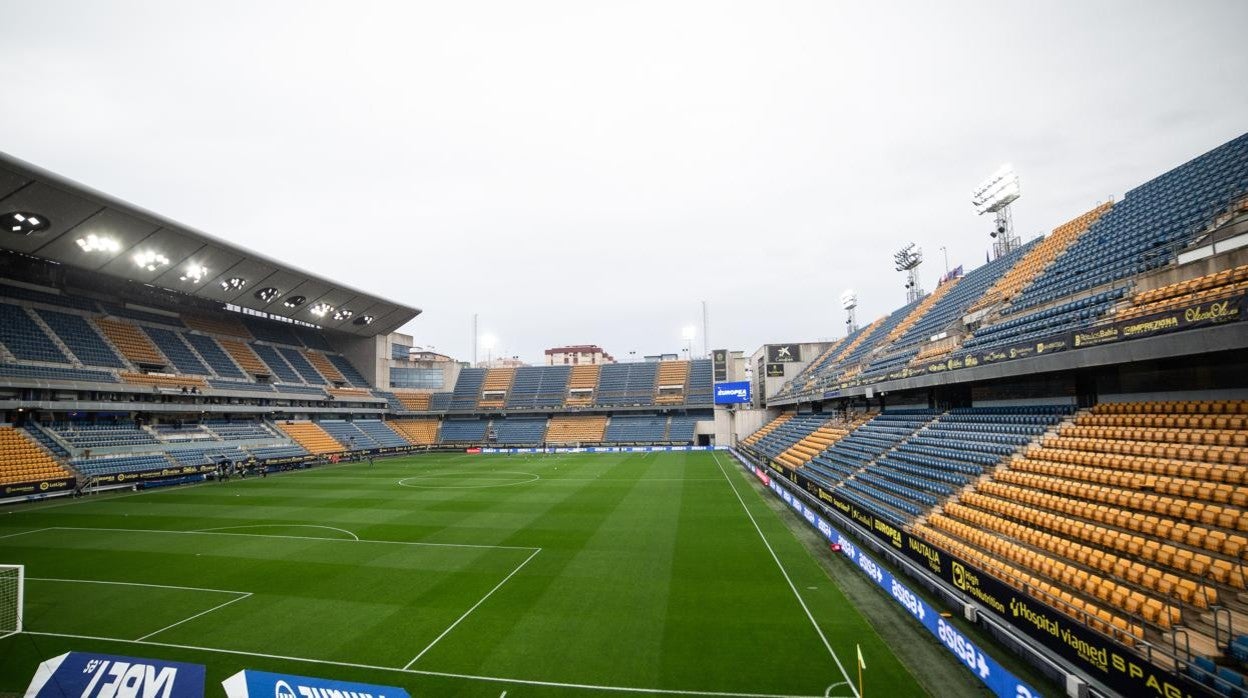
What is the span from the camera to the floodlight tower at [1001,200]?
96.3 ft

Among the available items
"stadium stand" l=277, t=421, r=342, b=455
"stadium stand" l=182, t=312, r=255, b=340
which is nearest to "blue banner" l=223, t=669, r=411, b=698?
"stadium stand" l=277, t=421, r=342, b=455

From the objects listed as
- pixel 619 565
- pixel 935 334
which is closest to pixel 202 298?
pixel 619 565

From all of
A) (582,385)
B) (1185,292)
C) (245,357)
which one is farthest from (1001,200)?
(245,357)

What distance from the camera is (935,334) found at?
26.5 meters

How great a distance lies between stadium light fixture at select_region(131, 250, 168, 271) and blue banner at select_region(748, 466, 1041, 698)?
145 feet

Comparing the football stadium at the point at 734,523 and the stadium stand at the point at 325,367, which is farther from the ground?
the stadium stand at the point at 325,367

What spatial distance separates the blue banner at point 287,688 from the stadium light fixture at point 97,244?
39.2 m

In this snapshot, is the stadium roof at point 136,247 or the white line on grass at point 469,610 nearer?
the white line on grass at point 469,610

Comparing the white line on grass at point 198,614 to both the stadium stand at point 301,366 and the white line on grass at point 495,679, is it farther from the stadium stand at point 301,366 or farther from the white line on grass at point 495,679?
the stadium stand at point 301,366

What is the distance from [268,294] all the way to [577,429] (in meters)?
34.0

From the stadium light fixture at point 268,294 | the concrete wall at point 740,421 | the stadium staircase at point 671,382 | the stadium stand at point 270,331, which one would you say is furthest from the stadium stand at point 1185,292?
the stadium stand at point 270,331

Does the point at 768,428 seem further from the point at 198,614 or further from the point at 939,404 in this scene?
the point at 198,614

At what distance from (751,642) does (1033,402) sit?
554 inches

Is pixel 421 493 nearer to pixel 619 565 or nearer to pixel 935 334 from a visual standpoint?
pixel 619 565
